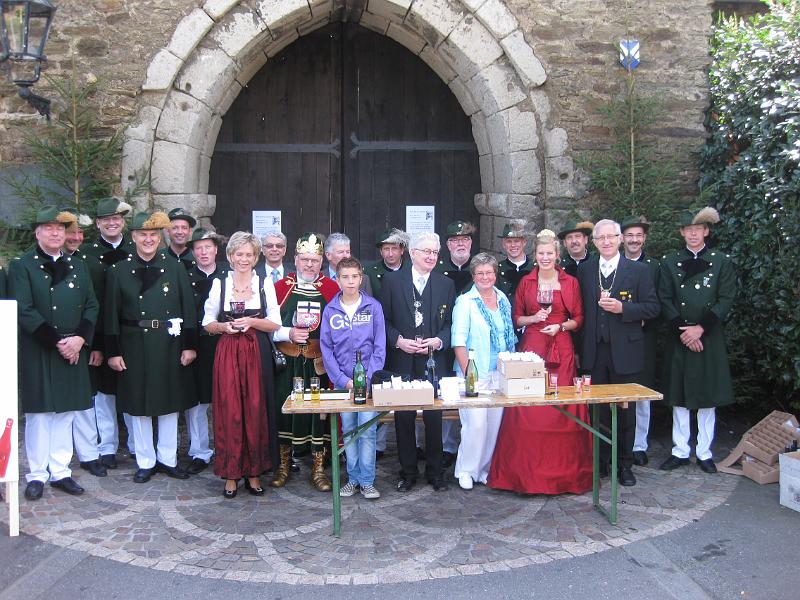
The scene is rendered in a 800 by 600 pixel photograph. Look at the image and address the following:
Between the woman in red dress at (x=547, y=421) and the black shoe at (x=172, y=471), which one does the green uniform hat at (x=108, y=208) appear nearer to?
the black shoe at (x=172, y=471)

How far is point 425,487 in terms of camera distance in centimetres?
561

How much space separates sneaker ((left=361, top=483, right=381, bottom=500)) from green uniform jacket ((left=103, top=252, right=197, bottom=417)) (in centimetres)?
149

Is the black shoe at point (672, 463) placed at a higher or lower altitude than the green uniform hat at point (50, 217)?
lower

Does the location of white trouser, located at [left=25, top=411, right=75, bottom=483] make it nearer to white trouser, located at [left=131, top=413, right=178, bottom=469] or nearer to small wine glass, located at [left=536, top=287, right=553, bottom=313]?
white trouser, located at [left=131, top=413, right=178, bottom=469]

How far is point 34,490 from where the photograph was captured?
534 cm

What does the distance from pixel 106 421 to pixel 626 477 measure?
389cm

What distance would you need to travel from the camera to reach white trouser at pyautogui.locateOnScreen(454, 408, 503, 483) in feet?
18.3

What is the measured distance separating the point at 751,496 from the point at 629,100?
3.62 metres

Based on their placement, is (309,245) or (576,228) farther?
(576,228)

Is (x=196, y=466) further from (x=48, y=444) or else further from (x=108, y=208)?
(x=108, y=208)

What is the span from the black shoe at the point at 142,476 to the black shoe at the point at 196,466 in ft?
0.93

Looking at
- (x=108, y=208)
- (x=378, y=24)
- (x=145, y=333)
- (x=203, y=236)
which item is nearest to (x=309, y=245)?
(x=203, y=236)

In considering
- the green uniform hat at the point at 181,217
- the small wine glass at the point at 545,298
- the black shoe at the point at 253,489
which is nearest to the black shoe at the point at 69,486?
the black shoe at the point at 253,489

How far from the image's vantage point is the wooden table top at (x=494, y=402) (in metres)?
4.54
